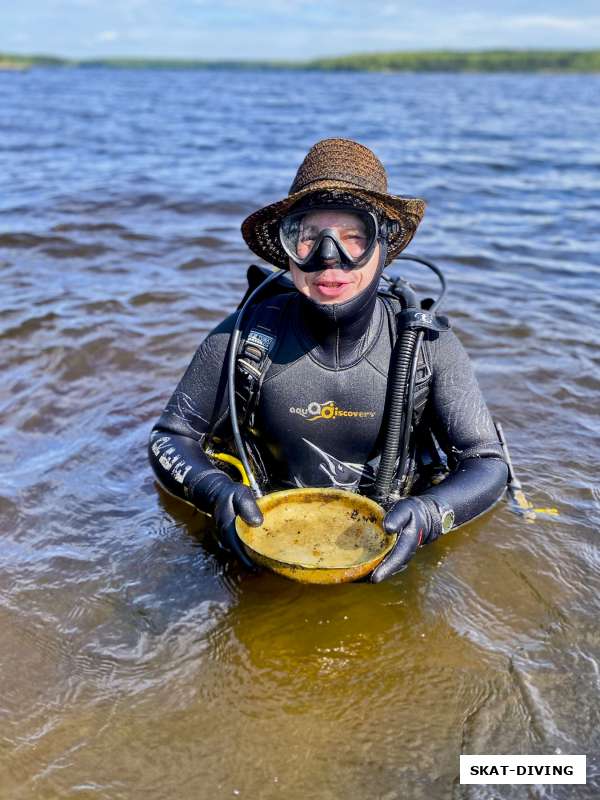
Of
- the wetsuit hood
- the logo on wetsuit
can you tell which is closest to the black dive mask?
the wetsuit hood

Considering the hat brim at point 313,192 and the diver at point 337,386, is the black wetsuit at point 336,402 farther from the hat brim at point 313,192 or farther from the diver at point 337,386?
the hat brim at point 313,192

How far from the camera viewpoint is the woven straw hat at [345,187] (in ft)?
9.70

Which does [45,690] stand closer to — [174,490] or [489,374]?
[174,490]

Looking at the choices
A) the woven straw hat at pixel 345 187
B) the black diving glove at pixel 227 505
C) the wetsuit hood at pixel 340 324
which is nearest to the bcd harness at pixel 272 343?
the wetsuit hood at pixel 340 324

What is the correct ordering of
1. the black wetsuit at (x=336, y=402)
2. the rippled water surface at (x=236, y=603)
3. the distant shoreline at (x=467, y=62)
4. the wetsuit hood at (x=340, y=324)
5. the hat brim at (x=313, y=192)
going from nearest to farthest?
the rippled water surface at (x=236, y=603), the hat brim at (x=313, y=192), the wetsuit hood at (x=340, y=324), the black wetsuit at (x=336, y=402), the distant shoreline at (x=467, y=62)

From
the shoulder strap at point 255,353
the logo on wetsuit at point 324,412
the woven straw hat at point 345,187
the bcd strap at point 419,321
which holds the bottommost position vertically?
the logo on wetsuit at point 324,412

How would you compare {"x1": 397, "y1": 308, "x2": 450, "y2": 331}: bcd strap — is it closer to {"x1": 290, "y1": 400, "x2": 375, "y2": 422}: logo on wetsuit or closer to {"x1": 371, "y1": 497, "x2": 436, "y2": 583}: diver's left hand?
{"x1": 290, "y1": 400, "x2": 375, "y2": 422}: logo on wetsuit

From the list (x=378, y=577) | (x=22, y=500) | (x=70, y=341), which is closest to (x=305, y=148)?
(x=70, y=341)

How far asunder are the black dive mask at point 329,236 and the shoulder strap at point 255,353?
0.46 m

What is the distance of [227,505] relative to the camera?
10.1 feet

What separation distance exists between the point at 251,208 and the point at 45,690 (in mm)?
10026

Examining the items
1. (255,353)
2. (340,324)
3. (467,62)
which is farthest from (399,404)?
(467,62)

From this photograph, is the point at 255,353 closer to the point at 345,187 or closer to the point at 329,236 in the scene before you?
the point at 329,236

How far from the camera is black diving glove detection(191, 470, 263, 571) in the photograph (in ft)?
9.75
